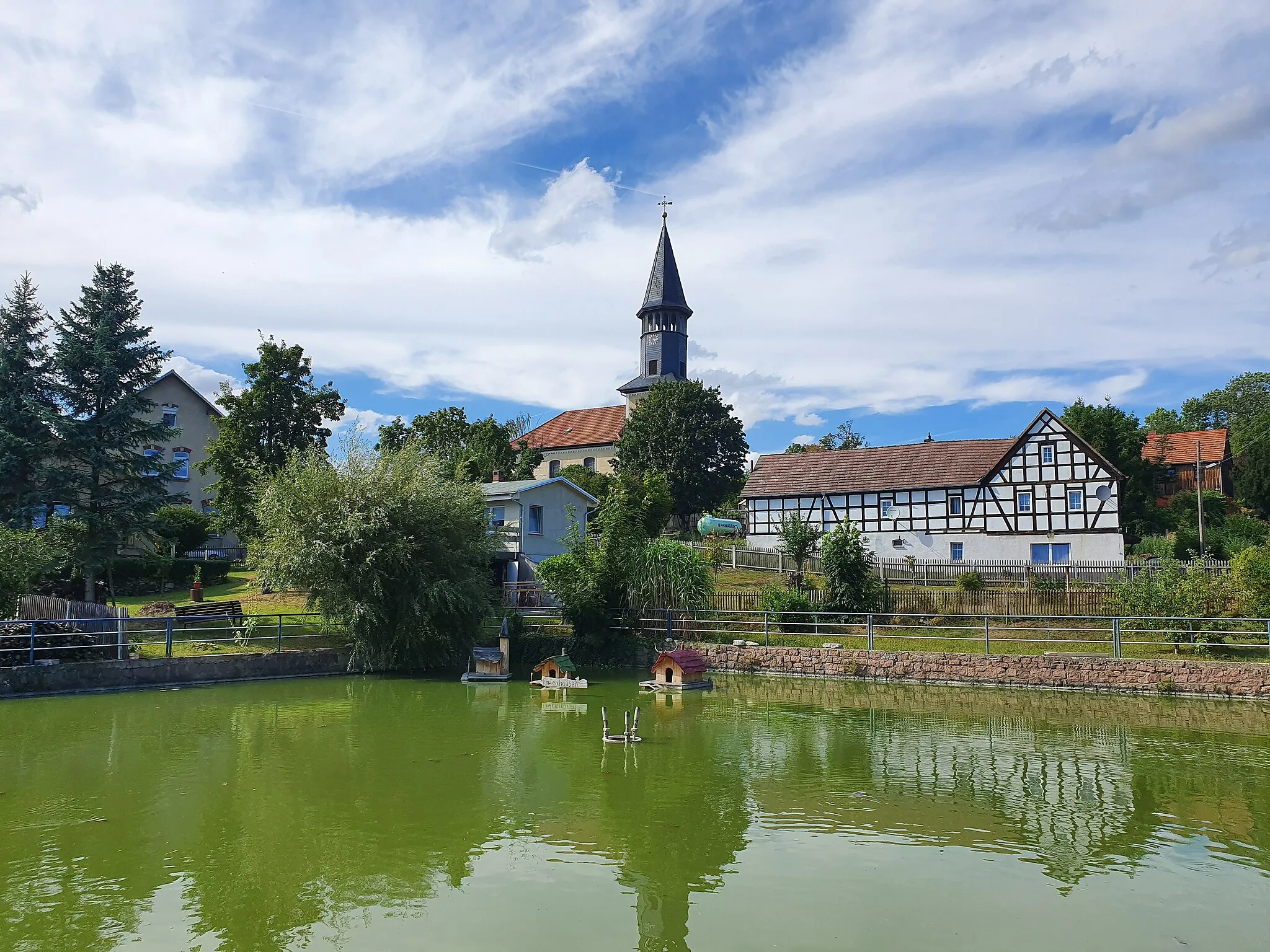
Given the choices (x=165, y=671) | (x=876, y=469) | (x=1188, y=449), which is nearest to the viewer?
(x=165, y=671)

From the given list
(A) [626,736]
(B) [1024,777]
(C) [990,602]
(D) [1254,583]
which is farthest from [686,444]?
(B) [1024,777]

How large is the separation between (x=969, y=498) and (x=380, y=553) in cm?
3419

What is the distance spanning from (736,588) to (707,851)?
96.7 ft

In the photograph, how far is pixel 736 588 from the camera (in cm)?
3956

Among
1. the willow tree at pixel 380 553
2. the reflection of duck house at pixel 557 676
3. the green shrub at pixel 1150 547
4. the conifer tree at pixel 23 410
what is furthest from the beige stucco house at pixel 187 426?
the green shrub at pixel 1150 547

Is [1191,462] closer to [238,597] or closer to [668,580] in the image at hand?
[668,580]

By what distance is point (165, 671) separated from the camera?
24.3 metres

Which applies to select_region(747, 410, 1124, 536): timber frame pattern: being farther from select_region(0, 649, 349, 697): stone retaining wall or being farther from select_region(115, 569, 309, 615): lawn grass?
select_region(0, 649, 349, 697): stone retaining wall

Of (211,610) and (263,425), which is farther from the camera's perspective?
(263,425)

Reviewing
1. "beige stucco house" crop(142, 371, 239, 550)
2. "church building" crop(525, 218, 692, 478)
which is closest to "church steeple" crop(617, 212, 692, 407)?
"church building" crop(525, 218, 692, 478)

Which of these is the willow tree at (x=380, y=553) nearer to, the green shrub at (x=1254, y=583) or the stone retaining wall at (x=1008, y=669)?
the stone retaining wall at (x=1008, y=669)

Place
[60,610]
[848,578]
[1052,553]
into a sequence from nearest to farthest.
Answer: [60,610] → [848,578] → [1052,553]

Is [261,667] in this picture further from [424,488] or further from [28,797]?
[28,797]

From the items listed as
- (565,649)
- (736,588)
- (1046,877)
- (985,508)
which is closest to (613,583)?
(565,649)
